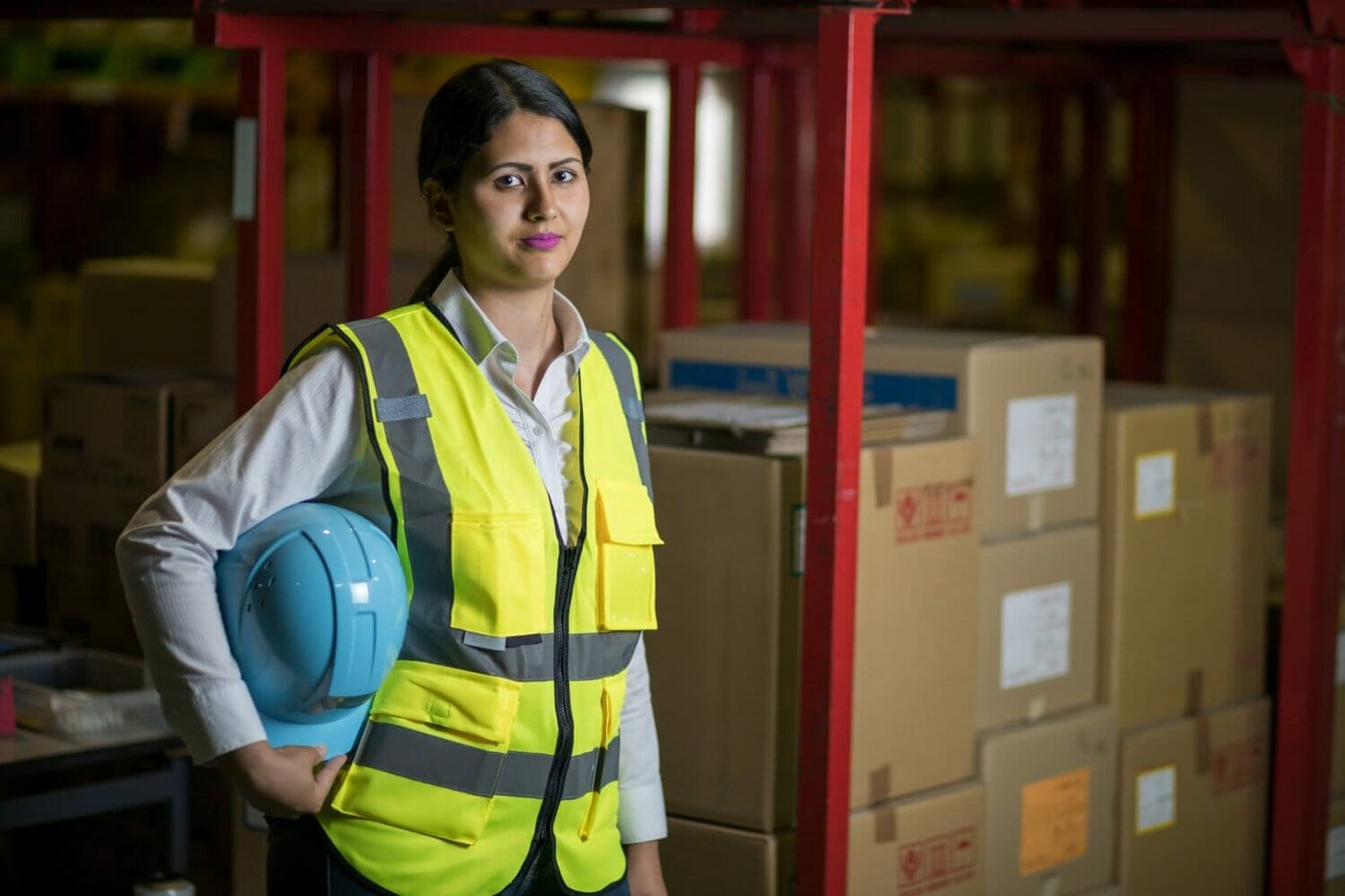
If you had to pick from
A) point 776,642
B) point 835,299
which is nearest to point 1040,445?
point 776,642

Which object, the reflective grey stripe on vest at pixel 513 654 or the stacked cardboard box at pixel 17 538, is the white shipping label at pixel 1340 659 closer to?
the reflective grey stripe on vest at pixel 513 654

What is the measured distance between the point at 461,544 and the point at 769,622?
3.45 feet

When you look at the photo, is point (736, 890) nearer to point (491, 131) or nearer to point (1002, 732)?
point (1002, 732)

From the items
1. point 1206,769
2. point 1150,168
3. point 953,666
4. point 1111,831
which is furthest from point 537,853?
point 1150,168

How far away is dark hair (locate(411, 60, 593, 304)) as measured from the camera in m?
2.35

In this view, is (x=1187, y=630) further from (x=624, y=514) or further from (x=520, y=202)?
(x=520, y=202)

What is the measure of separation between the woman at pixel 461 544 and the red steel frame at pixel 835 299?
50 cm

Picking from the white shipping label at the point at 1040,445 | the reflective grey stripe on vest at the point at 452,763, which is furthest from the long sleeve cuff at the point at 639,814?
the white shipping label at the point at 1040,445

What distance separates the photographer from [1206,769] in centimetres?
427

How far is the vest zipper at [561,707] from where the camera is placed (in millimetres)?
2389

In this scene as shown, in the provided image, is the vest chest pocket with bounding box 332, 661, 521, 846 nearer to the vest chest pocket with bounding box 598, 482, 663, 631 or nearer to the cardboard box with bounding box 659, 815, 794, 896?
the vest chest pocket with bounding box 598, 482, 663, 631

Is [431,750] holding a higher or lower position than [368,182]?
lower

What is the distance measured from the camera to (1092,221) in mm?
6000

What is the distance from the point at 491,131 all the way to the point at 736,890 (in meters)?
1.56
